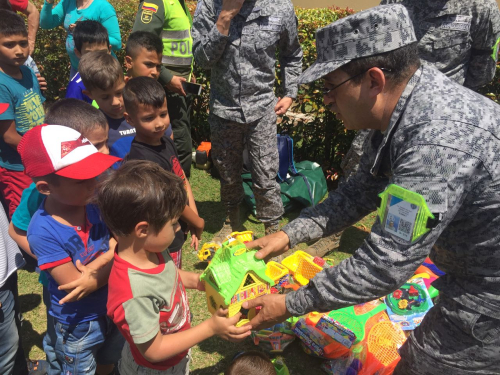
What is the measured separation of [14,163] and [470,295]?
3414 mm

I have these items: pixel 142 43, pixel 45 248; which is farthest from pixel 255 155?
pixel 45 248

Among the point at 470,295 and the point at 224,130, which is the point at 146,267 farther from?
the point at 224,130

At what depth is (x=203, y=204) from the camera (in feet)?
17.2

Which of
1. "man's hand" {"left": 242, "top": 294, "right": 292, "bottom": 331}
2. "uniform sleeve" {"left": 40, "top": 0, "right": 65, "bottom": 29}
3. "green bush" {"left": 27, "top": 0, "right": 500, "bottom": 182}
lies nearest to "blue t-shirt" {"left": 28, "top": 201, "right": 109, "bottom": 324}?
"man's hand" {"left": 242, "top": 294, "right": 292, "bottom": 331}

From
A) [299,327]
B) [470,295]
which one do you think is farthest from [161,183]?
[299,327]

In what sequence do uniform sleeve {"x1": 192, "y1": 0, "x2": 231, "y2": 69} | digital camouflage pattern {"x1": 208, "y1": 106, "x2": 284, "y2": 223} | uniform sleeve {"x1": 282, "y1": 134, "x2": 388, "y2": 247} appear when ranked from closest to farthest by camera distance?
uniform sleeve {"x1": 282, "y1": 134, "x2": 388, "y2": 247}
uniform sleeve {"x1": 192, "y1": 0, "x2": 231, "y2": 69}
digital camouflage pattern {"x1": 208, "y1": 106, "x2": 284, "y2": 223}

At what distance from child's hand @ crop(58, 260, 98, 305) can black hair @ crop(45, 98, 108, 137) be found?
88cm

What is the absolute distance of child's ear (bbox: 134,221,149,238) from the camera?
1717 mm

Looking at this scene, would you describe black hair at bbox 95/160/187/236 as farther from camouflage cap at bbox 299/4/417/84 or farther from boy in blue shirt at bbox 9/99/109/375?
camouflage cap at bbox 299/4/417/84

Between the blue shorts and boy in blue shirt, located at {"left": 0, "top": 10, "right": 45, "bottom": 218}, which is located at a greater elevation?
boy in blue shirt, located at {"left": 0, "top": 10, "right": 45, "bottom": 218}

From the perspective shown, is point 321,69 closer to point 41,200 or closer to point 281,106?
point 41,200

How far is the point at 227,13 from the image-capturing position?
339 centimetres

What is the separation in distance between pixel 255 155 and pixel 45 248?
245cm

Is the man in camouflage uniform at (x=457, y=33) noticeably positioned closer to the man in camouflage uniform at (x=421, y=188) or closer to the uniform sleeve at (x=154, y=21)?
the man in camouflage uniform at (x=421, y=188)
